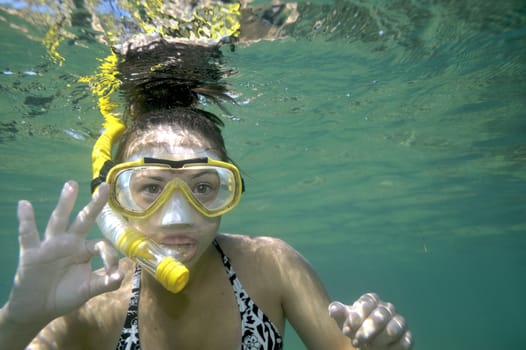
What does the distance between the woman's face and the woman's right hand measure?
2.08 feet

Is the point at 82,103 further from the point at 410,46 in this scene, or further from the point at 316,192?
the point at 316,192

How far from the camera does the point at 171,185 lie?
143 inches

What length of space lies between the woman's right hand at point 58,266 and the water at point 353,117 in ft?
20.8

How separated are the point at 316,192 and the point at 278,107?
13.2 meters

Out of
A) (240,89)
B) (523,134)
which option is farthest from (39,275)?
(523,134)

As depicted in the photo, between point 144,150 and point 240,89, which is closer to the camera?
point 144,150

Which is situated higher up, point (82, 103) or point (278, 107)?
point (82, 103)

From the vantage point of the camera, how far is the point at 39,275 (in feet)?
8.47

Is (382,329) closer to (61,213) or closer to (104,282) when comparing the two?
(104,282)

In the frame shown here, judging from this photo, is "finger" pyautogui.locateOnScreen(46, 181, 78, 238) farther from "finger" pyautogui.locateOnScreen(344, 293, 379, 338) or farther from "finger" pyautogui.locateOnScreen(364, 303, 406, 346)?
"finger" pyautogui.locateOnScreen(364, 303, 406, 346)

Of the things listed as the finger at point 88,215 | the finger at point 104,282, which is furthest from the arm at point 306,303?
the finger at point 88,215

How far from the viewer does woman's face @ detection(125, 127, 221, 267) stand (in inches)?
132

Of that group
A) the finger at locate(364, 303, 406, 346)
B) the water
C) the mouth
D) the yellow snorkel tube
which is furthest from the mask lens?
the water

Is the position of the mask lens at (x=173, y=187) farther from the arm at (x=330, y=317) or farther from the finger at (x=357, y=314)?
the finger at (x=357, y=314)
